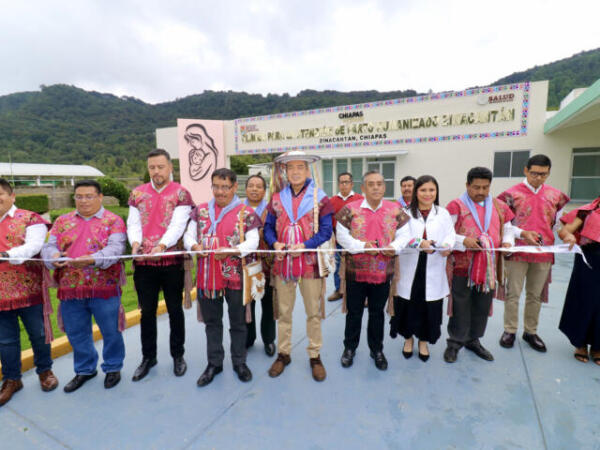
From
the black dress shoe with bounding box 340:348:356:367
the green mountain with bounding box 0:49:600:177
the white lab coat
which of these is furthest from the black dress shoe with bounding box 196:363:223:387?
the green mountain with bounding box 0:49:600:177

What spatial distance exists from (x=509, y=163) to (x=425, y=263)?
1136 centimetres

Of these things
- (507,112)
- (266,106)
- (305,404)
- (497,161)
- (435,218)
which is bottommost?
(305,404)

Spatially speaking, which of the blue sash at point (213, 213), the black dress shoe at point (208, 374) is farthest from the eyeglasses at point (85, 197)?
the black dress shoe at point (208, 374)

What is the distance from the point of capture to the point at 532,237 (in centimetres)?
299

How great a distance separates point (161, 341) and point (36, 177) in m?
43.9

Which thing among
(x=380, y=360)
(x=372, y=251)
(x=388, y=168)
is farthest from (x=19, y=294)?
(x=388, y=168)

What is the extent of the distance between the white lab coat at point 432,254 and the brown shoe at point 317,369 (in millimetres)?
994

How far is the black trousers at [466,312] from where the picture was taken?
9.94 feet

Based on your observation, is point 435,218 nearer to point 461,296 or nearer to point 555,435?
point 461,296

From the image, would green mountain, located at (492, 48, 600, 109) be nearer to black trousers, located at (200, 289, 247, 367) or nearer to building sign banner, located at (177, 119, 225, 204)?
building sign banner, located at (177, 119, 225, 204)

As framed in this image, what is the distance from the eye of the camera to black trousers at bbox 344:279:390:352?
290cm

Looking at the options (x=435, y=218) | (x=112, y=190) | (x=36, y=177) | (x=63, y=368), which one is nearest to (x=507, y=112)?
(x=435, y=218)

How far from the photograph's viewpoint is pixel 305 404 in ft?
8.18

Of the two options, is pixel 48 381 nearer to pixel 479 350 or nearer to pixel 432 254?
pixel 432 254
